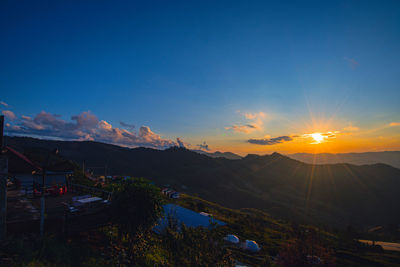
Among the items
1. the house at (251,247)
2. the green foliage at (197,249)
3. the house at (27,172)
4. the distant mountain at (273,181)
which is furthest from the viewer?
the distant mountain at (273,181)

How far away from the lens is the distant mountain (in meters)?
87.7

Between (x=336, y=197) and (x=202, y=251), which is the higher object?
(x=202, y=251)

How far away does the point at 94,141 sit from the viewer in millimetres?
182750

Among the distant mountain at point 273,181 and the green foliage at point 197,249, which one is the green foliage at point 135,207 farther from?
the distant mountain at point 273,181

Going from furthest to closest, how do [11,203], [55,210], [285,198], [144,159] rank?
[144,159]
[285,198]
[11,203]
[55,210]

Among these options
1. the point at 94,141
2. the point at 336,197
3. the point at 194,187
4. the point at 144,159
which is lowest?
the point at 336,197

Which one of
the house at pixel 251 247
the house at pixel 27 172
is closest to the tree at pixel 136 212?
the house at pixel 27 172

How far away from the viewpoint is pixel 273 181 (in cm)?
12719

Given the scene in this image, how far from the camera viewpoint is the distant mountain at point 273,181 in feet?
288

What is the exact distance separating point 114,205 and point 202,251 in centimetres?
569

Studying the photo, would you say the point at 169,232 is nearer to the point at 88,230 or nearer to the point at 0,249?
the point at 0,249

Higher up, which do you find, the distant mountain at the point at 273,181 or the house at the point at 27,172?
the house at the point at 27,172

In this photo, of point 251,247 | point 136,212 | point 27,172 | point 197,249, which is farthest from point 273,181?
point 197,249

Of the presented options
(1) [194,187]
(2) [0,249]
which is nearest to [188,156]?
(1) [194,187]
